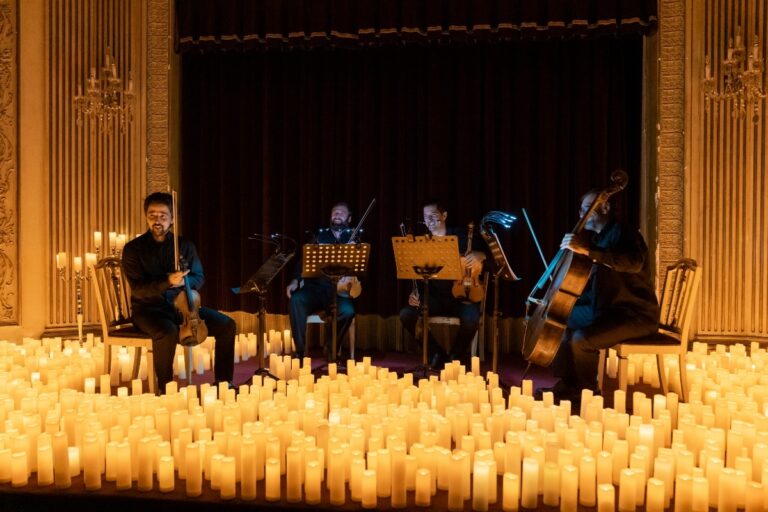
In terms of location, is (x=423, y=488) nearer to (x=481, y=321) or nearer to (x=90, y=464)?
(x=90, y=464)

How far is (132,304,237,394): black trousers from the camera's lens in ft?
14.1

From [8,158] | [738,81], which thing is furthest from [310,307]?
[738,81]

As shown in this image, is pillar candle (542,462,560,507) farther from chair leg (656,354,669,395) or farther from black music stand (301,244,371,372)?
black music stand (301,244,371,372)

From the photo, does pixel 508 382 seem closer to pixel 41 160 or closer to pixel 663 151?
pixel 663 151

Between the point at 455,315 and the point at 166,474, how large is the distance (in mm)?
2818

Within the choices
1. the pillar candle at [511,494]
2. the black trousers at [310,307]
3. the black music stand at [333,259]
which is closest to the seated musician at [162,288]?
the black music stand at [333,259]

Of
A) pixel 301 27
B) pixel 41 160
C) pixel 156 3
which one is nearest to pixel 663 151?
pixel 301 27

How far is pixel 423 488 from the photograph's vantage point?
2.61 m

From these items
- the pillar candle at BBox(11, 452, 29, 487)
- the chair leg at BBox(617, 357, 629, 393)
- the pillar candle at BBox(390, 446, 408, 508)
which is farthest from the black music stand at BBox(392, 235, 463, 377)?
the pillar candle at BBox(11, 452, 29, 487)

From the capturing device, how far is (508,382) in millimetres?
4867

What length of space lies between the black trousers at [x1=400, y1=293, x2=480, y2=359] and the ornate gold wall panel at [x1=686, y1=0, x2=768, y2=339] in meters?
2.13

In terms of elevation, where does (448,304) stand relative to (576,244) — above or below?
below

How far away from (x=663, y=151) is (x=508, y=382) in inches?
98.3

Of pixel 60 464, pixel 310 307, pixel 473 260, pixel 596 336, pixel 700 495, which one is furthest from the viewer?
pixel 310 307
